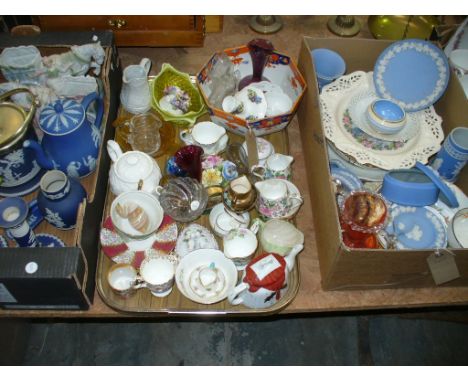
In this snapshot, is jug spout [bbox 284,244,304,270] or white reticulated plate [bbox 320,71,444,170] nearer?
jug spout [bbox 284,244,304,270]

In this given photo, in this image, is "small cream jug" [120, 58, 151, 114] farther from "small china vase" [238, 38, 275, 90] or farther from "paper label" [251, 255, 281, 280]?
"paper label" [251, 255, 281, 280]

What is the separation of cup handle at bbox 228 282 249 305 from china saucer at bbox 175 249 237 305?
0.02 meters

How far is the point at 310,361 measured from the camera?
1.71 meters

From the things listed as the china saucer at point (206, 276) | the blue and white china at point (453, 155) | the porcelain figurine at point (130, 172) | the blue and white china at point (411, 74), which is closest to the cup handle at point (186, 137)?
the porcelain figurine at point (130, 172)

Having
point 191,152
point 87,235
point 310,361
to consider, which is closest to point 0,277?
point 87,235

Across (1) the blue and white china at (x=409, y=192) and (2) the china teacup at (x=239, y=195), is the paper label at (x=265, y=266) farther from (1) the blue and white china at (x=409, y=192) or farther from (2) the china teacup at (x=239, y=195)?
(1) the blue and white china at (x=409, y=192)

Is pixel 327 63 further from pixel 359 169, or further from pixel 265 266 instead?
pixel 265 266

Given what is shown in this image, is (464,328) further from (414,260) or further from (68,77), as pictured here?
(68,77)

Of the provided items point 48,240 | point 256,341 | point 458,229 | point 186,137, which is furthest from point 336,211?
point 256,341

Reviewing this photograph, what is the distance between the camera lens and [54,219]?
1.14 metres

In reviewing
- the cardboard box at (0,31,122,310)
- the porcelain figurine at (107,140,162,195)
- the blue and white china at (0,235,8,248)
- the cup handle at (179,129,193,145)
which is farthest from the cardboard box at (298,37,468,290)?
the blue and white china at (0,235,8,248)

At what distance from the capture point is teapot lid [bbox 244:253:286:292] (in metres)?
1.02

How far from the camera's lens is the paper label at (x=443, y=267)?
3.33 feet

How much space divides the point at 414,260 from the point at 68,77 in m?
1.09
